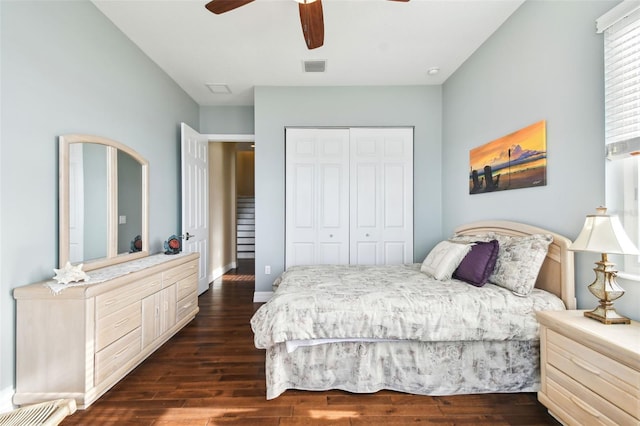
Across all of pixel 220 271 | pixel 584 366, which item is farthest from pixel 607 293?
pixel 220 271

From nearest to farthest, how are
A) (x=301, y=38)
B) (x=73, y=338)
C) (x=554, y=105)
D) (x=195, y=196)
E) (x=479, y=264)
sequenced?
(x=73, y=338), (x=554, y=105), (x=479, y=264), (x=301, y=38), (x=195, y=196)

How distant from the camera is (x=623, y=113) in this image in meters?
1.58

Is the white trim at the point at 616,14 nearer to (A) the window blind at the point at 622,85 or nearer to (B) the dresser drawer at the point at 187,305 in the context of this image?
(A) the window blind at the point at 622,85

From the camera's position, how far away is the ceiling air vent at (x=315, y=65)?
3.18 m

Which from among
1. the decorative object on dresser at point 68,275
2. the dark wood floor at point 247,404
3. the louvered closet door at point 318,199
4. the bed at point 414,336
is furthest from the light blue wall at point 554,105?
the decorative object on dresser at point 68,275

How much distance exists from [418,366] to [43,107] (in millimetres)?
2970

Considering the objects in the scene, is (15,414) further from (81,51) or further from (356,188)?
(356,188)

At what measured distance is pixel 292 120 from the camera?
3.83m

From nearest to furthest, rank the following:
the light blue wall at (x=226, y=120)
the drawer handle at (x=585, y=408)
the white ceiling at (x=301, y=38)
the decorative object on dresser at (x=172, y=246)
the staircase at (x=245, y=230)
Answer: the drawer handle at (x=585, y=408), the white ceiling at (x=301, y=38), the decorative object on dresser at (x=172, y=246), the light blue wall at (x=226, y=120), the staircase at (x=245, y=230)

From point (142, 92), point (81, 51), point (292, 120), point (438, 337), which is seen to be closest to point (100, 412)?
point (438, 337)

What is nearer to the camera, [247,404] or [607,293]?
[607,293]

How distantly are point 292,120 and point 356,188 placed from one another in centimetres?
122

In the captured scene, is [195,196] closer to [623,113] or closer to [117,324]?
[117,324]

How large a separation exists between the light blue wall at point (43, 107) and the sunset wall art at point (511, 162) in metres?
3.44
